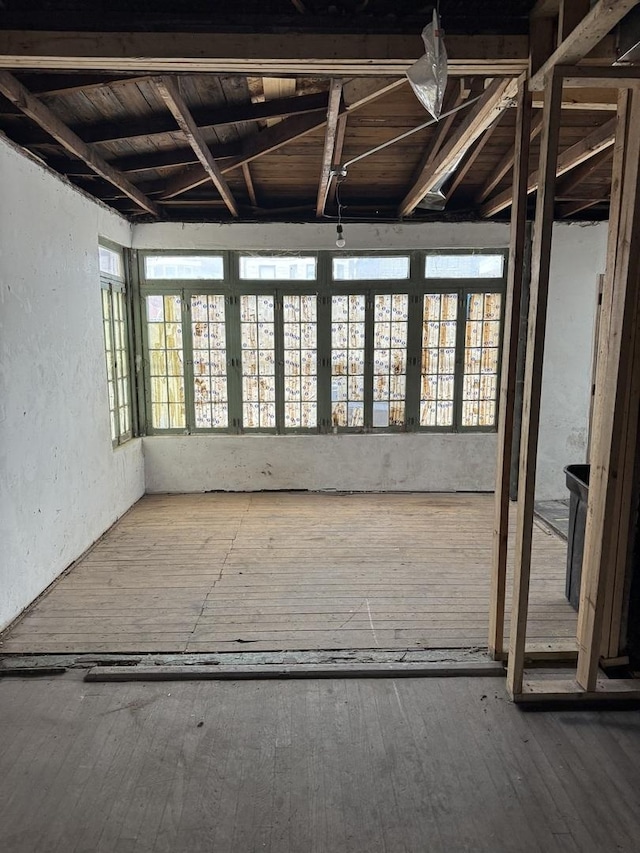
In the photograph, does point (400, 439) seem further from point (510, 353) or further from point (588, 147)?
point (510, 353)

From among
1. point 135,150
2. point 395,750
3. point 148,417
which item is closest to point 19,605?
point 395,750

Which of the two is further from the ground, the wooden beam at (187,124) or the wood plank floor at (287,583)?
the wooden beam at (187,124)

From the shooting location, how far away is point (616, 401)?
92.3 inches

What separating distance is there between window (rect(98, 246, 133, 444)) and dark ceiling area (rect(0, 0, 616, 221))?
1.98ft

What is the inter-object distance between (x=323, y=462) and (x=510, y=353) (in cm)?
358

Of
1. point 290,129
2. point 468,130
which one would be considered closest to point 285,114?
point 290,129

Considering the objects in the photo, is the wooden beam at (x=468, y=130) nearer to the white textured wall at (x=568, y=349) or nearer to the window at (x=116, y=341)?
the white textured wall at (x=568, y=349)

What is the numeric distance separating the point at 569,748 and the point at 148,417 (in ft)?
16.0

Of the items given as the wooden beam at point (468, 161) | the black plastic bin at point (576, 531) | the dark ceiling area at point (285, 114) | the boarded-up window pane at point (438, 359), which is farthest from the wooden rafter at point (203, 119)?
the black plastic bin at point (576, 531)

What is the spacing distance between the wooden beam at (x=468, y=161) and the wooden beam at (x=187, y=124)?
1.94 m

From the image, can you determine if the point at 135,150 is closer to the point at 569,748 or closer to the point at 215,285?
the point at 215,285

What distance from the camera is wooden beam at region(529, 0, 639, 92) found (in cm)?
183

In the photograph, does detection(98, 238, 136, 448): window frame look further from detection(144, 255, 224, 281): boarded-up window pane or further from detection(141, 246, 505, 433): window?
detection(144, 255, 224, 281): boarded-up window pane

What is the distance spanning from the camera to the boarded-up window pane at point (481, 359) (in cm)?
579
